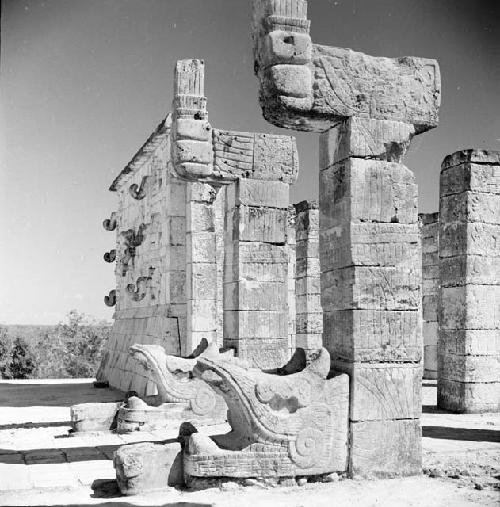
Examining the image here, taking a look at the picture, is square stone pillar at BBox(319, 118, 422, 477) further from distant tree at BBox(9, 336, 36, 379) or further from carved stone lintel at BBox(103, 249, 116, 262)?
distant tree at BBox(9, 336, 36, 379)

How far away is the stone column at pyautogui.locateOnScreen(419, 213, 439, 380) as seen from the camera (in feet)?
53.0

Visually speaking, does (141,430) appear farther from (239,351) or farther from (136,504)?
(136,504)

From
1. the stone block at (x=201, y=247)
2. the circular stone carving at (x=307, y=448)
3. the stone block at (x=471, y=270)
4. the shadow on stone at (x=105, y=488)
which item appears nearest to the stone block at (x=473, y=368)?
the stone block at (x=471, y=270)

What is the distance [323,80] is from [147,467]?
12.4 ft

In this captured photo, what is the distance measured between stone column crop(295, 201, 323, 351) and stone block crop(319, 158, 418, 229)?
8512mm

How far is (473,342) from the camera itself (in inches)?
425

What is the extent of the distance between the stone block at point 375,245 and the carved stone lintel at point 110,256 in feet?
42.3

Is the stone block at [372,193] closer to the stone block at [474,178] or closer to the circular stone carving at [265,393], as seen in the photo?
the circular stone carving at [265,393]

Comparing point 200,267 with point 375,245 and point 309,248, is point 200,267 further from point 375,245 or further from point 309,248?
point 375,245

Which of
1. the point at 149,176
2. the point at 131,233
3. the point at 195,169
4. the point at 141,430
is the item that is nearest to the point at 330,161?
the point at 195,169

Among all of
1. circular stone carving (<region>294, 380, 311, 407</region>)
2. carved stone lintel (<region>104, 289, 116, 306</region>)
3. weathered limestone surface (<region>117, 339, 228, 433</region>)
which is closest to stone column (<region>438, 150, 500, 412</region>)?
weathered limestone surface (<region>117, 339, 228, 433</region>)

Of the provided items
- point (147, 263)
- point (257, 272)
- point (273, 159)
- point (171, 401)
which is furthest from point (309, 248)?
point (171, 401)

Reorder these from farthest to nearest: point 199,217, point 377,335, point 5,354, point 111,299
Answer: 1. point 5,354
2. point 111,299
3. point 199,217
4. point 377,335

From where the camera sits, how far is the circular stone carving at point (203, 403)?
9.31 m
